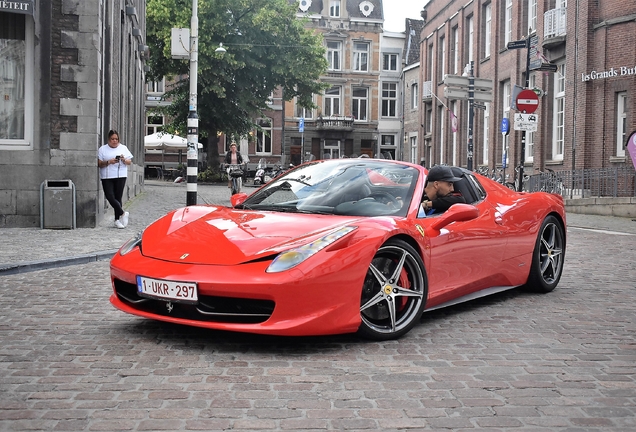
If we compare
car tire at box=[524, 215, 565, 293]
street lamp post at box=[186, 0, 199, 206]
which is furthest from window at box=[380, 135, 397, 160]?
car tire at box=[524, 215, 565, 293]

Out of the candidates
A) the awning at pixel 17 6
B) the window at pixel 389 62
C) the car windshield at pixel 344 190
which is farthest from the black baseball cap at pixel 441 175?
the window at pixel 389 62

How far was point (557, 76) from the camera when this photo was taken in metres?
29.4

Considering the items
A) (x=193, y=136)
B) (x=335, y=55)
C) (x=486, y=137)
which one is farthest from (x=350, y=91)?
(x=193, y=136)

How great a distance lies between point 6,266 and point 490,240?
16.2 ft

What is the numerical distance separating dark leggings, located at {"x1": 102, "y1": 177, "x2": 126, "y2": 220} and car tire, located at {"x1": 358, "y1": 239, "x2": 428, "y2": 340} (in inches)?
350

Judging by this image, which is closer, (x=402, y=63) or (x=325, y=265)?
(x=325, y=265)

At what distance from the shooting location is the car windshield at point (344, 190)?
554 cm

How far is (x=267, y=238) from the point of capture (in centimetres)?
488

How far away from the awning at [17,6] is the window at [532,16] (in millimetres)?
23761

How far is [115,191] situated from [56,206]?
3.57ft

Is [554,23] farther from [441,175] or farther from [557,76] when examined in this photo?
[441,175]

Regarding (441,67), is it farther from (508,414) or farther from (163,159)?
(508,414)

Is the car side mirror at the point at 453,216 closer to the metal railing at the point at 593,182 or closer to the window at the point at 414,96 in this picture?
the metal railing at the point at 593,182

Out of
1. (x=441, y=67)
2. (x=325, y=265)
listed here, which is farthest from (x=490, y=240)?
(x=441, y=67)
